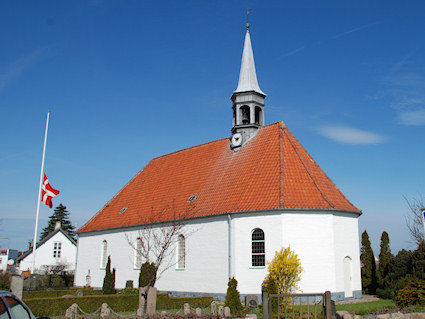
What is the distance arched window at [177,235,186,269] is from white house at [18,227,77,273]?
2290 centimetres

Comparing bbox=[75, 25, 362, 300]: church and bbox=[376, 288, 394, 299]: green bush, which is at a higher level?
bbox=[75, 25, 362, 300]: church

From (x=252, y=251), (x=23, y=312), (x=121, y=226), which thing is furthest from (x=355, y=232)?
(x=23, y=312)

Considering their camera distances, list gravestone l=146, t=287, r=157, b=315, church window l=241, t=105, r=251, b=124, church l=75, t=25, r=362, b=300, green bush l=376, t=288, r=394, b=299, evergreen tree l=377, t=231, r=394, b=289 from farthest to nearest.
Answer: church window l=241, t=105, r=251, b=124 < evergreen tree l=377, t=231, r=394, b=289 < green bush l=376, t=288, r=394, b=299 < church l=75, t=25, r=362, b=300 < gravestone l=146, t=287, r=157, b=315

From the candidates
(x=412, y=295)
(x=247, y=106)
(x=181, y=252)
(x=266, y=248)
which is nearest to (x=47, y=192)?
(x=181, y=252)

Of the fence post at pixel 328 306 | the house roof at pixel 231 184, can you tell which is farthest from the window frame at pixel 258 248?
the fence post at pixel 328 306

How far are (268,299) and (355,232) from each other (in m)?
11.2

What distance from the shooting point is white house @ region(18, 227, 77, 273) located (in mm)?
43656

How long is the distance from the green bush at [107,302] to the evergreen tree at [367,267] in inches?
436

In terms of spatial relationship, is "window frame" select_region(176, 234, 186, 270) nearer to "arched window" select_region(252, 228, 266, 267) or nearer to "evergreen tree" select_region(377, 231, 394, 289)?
"arched window" select_region(252, 228, 266, 267)

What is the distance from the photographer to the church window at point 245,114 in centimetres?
2773

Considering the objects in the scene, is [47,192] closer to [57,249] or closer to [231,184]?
[231,184]

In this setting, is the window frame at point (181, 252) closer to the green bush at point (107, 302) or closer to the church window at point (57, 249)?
the green bush at point (107, 302)

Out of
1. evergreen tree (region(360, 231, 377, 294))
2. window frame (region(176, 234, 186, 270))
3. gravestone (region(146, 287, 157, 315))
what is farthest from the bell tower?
gravestone (region(146, 287, 157, 315))

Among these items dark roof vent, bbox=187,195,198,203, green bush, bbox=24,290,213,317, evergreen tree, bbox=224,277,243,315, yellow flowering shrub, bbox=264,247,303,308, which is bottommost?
green bush, bbox=24,290,213,317
